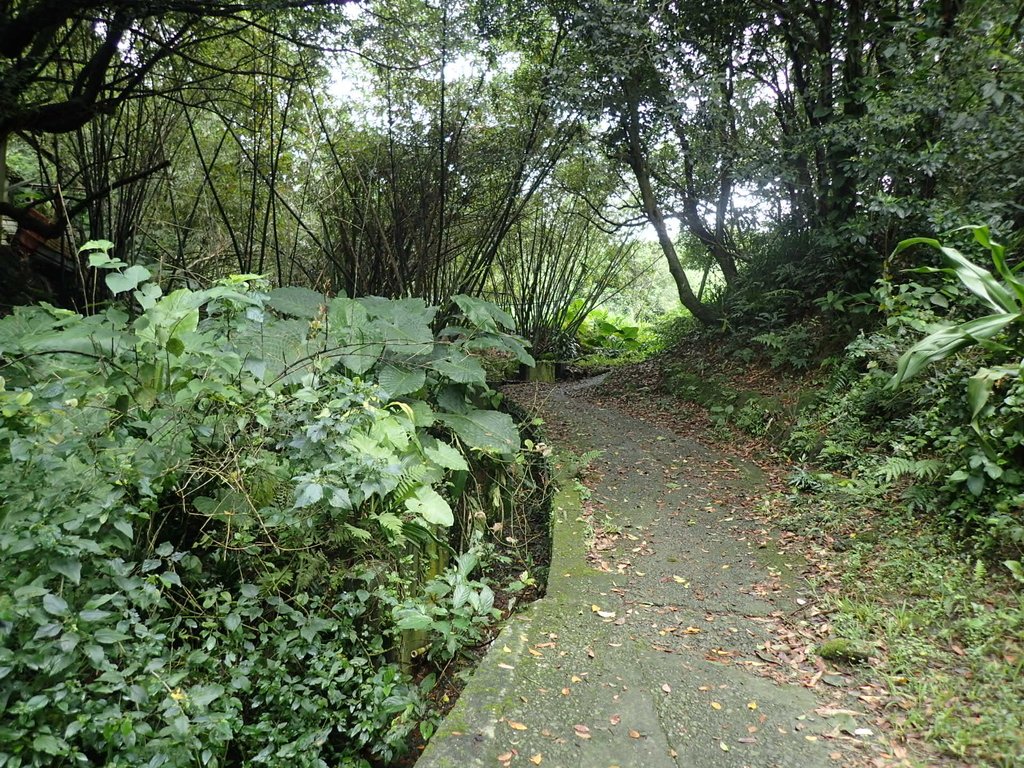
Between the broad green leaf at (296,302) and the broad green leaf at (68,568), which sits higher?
the broad green leaf at (296,302)

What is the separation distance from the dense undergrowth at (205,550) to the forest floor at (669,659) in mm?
270

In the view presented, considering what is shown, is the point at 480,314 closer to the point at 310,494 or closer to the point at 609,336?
the point at 310,494

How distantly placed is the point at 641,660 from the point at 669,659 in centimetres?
10

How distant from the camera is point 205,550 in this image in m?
1.91

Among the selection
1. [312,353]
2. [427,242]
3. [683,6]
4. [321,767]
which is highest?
[683,6]

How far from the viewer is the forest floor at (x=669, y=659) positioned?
165 cm

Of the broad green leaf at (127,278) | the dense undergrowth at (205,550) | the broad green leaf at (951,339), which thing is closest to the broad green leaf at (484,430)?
the dense undergrowth at (205,550)

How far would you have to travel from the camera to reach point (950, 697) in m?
1.71

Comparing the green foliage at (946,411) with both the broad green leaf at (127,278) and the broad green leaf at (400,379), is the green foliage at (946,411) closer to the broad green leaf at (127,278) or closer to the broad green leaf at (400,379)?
the broad green leaf at (400,379)

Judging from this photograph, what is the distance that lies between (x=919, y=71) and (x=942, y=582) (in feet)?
8.81

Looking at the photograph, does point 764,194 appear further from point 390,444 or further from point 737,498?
point 390,444

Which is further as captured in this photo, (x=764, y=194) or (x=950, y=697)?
(x=764, y=194)

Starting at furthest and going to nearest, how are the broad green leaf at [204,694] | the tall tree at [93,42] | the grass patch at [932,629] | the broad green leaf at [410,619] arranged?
the tall tree at [93,42]
the broad green leaf at [410,619]
the grass patch at [932,629]
the broad green leaf at [204,694]

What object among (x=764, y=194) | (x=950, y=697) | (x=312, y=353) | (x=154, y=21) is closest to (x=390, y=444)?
(x=312, y=353)
